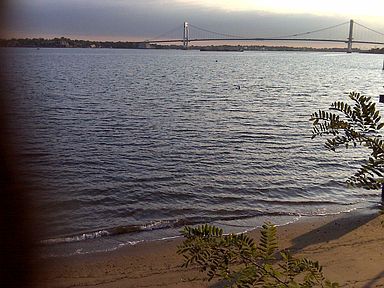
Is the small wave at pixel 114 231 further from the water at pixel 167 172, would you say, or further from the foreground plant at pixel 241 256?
the foreground plant at pixel 241 256

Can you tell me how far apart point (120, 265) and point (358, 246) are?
4451mm

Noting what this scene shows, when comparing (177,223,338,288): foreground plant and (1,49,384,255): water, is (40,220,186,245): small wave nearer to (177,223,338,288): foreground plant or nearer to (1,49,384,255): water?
(1,49,384,255): water

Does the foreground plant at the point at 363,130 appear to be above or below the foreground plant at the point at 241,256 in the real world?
above

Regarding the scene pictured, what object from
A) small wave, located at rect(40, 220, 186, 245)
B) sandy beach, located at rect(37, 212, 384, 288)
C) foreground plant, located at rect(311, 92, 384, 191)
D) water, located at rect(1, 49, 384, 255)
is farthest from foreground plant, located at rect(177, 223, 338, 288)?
small wave, located at rect(40, 220, 186, 245)

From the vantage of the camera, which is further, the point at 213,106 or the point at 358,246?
the point at 213,106

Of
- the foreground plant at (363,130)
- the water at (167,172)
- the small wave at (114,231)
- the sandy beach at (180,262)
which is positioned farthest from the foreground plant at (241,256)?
the small wave at (114,231)

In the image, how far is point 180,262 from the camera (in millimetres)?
7605

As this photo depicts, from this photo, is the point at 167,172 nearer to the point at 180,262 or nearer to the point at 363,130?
the point at 180,262

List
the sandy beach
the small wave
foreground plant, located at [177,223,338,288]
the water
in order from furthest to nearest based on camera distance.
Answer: the water
the small wave
the sandy beach
foreground plant, located at [177,223,338,288]

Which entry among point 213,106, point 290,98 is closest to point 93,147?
point 213,106

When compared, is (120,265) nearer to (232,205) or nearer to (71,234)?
(71,234)

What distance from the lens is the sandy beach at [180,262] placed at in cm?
697

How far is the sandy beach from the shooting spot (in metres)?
6.97

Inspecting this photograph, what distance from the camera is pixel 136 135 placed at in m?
19.0
